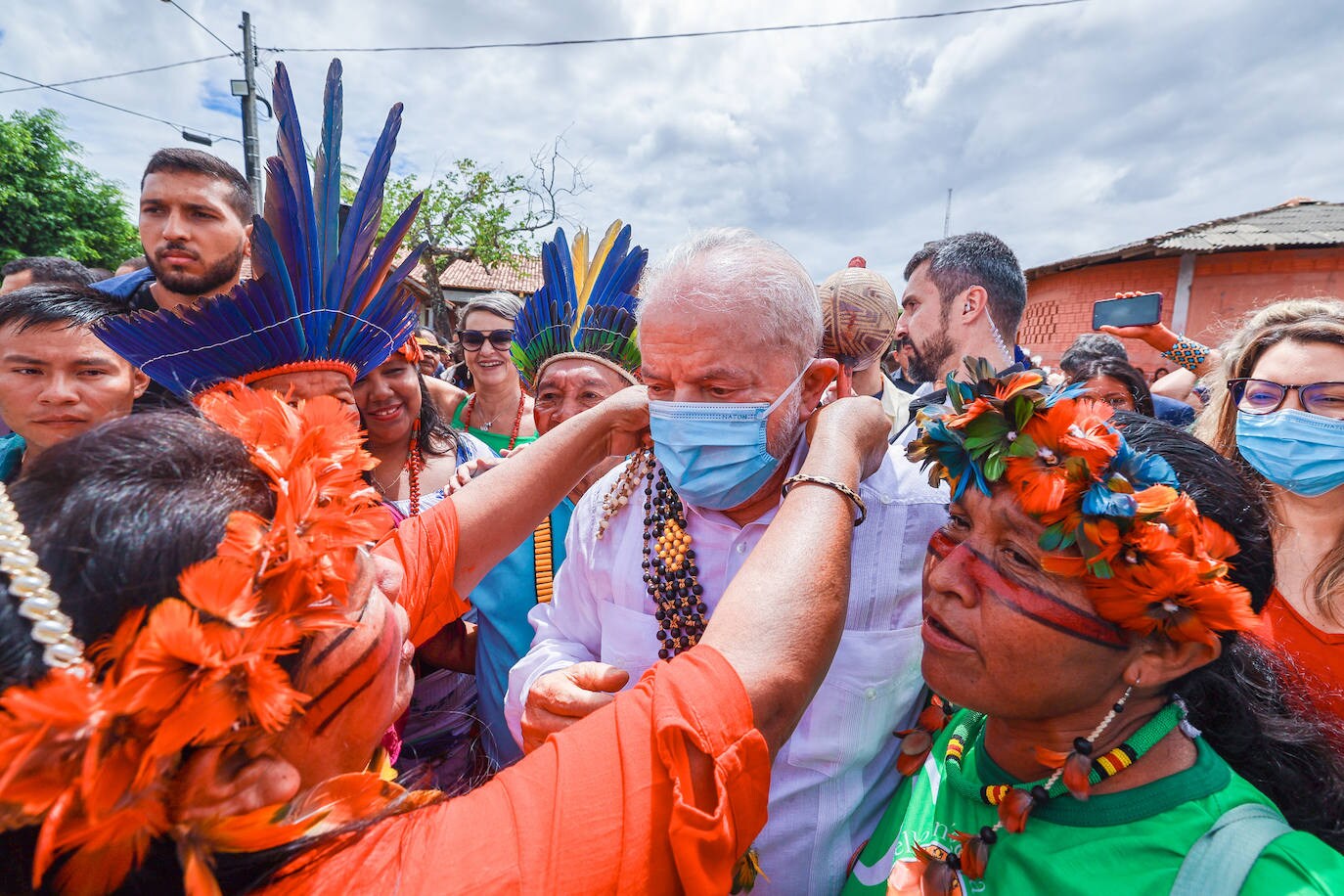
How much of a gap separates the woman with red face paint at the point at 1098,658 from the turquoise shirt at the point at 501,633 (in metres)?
1.45

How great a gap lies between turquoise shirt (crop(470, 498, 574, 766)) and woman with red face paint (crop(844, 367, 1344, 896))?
145 centimetres

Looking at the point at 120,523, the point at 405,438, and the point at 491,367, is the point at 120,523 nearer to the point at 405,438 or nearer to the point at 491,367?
the point at 405,438

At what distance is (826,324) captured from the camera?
8.38 ft

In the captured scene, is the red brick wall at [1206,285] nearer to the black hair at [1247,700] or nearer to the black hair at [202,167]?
the black hair at [1247,700]

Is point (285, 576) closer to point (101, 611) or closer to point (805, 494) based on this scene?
point (101, 611)

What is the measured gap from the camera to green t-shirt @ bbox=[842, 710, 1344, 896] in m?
1.16

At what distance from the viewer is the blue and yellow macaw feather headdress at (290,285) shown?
1.96 metres

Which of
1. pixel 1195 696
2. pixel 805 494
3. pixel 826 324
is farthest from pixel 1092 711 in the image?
pixel 826 324

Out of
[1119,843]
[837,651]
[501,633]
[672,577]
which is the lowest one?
[501,633]

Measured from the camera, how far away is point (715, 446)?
1.99m

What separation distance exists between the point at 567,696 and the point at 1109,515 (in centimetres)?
133

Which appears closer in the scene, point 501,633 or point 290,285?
point 290,285

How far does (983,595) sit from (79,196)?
109 ft

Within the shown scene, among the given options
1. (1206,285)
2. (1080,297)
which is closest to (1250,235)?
(1206,285)
